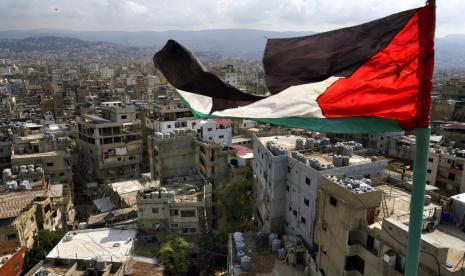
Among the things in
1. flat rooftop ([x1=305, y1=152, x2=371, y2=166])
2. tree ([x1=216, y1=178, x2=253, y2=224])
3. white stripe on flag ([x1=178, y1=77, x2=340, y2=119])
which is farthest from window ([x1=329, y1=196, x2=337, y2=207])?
white stripe on flag ([x1=178, y1=77, x2=340, y2=119])

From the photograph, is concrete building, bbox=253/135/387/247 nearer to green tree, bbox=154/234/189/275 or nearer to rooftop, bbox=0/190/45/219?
green tree, bbox=154/234/189/275

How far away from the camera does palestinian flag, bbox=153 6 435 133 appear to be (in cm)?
487

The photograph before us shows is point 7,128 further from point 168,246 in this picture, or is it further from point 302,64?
point 302,64

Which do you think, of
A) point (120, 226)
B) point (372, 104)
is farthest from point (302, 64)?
point (120, 226)

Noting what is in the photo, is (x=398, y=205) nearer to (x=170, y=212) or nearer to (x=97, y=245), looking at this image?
(x=170, y=212)

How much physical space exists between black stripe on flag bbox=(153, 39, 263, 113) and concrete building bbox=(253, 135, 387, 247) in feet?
54.7

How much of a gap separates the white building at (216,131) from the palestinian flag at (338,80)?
3637 centimetres

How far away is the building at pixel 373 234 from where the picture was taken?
13.9 metres

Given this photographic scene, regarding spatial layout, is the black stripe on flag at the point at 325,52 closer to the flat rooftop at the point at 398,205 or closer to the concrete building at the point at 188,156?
the flat rooftop at the point at 398,205

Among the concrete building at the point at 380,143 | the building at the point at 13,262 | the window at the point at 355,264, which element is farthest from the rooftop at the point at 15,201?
the concrete building at the point at 380,143

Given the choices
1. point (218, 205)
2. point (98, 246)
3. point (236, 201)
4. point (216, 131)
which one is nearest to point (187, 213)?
point (218, 205)

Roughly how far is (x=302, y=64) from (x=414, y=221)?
323 centimetres

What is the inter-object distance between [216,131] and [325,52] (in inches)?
1530

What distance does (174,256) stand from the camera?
2398cm
